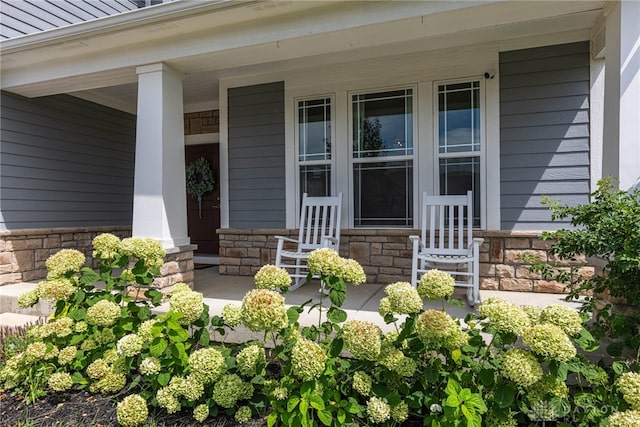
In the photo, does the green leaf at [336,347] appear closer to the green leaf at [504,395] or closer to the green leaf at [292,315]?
the green leaf at [292,315]

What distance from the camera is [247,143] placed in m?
4.39

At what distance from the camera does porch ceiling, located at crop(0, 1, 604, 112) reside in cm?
253

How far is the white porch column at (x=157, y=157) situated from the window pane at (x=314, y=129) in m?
1.40

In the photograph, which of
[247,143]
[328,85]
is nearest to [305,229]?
[247,143]

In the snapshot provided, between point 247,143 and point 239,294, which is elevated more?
point 247,143

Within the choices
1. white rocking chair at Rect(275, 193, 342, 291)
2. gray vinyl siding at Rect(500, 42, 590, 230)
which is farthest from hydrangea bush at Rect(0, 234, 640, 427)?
gray vinyl siding at Rect(500, 42, 590, 230)

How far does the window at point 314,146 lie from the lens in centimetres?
412

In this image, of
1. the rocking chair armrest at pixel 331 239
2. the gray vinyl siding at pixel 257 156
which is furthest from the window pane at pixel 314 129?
the rocking chair armrest at pixel 331 239

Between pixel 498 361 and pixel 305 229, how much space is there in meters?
2.88

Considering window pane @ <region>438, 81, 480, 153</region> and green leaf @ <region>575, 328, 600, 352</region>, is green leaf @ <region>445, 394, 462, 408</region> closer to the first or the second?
green leaf @ <region>575, 328, 600, 352</region>

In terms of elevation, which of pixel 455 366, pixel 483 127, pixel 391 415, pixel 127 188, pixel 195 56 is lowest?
pixel 391 415

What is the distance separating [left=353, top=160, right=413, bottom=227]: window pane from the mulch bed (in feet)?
8.44

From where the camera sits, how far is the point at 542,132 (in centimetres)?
331

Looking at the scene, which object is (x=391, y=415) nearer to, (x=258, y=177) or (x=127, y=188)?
(x=258, y=177)
